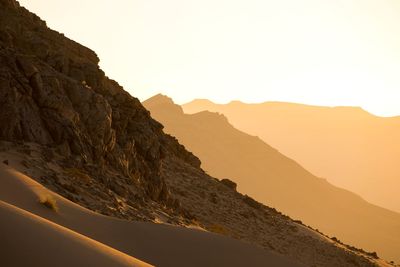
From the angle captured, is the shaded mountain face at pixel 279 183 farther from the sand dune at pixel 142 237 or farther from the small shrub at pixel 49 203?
the small shrub at pixel 49 203

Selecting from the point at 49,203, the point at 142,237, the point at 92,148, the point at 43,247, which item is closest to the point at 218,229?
the point at 92,148

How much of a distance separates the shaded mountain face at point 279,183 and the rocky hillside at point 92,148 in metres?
85.1

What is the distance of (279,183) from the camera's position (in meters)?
129

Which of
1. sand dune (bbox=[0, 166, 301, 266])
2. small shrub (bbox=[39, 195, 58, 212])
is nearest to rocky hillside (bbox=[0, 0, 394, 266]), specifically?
sand dune (bbox=[0, 166, 301, 266])

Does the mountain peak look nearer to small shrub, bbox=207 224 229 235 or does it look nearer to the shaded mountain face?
the shaded mountain face

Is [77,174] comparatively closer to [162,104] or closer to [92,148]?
[92,148]

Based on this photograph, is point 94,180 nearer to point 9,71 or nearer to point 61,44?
point 9,71

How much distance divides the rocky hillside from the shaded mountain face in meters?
85.1

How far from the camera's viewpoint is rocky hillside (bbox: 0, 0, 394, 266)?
16.1 meters

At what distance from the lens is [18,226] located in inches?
274

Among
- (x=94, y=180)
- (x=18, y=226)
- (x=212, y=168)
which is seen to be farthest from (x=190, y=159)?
(x=212, y=168)

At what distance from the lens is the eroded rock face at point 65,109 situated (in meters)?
17.1

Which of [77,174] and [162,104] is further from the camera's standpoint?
[162,104]

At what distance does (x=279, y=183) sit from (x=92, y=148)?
11305cm
